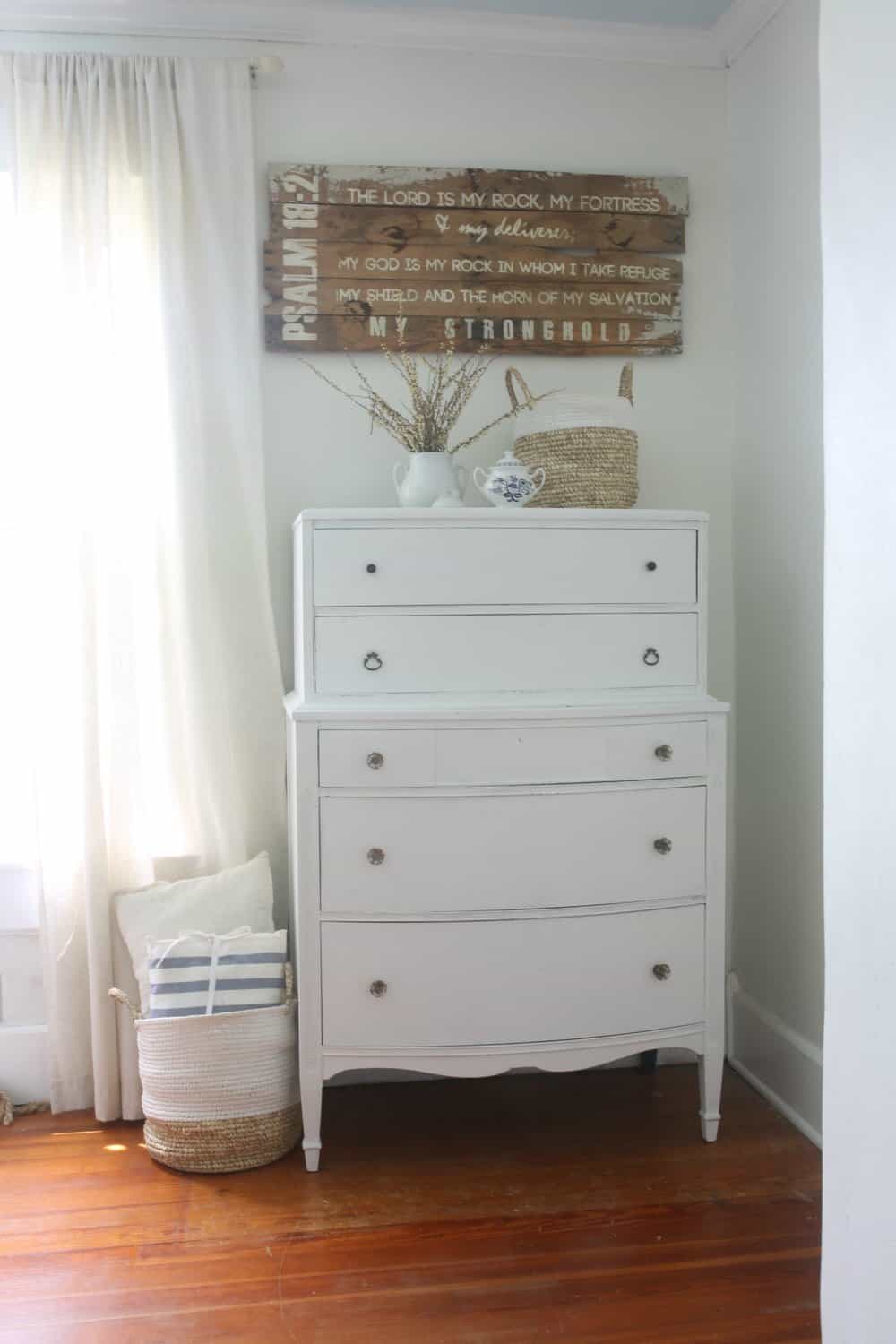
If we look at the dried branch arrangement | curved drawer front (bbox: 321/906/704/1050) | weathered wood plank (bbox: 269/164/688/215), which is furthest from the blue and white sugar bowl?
curved drawer front (bbox: 321/906/704/1050)

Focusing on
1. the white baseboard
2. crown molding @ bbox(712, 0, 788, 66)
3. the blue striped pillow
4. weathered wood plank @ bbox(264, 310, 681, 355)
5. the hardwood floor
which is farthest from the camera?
weathered wood plank @ bbox(264, 310, 681, 355)

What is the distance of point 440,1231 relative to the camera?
201 centimetres

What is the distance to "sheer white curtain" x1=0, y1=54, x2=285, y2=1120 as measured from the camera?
2.44 m

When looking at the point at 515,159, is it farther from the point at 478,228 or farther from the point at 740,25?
the point at 740,25

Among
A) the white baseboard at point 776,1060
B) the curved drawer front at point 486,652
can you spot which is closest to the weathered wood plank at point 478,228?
the curved drawer front at point 486,652

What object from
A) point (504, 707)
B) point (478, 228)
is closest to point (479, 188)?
point (478, 228)

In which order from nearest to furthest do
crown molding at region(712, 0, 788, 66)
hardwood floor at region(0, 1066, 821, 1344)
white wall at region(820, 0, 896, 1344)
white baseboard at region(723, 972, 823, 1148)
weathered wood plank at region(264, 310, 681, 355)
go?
white wall at region(820, 0, 896, 1344) → hardwood floor at region(0, 1066, 821, 1344) → white baseboard at region(723, 972, 823, 1148) → crown molding at region(712, 0, 788, 66) → weathered wood plank at region(264, 310, 681, 355)

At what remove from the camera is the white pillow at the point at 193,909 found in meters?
2.43

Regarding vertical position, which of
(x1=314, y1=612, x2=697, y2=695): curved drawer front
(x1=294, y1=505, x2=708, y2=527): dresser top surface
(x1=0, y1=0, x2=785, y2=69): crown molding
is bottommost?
(x1=314, y1=612, x2=697, y2=695): curved drawer front

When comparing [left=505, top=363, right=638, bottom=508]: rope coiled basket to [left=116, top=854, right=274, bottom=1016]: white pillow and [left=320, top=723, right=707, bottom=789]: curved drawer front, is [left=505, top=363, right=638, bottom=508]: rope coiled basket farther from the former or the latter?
[left=116, top=854, right=274, bottom=1016]: white pillow

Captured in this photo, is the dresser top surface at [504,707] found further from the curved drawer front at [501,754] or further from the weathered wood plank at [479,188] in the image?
the weathered wood plank at [479,188]

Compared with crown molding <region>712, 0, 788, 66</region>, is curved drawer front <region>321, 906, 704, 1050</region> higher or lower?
lower

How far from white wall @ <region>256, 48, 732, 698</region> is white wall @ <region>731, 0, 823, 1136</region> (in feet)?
0.20

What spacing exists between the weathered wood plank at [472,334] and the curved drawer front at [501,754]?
100cm
